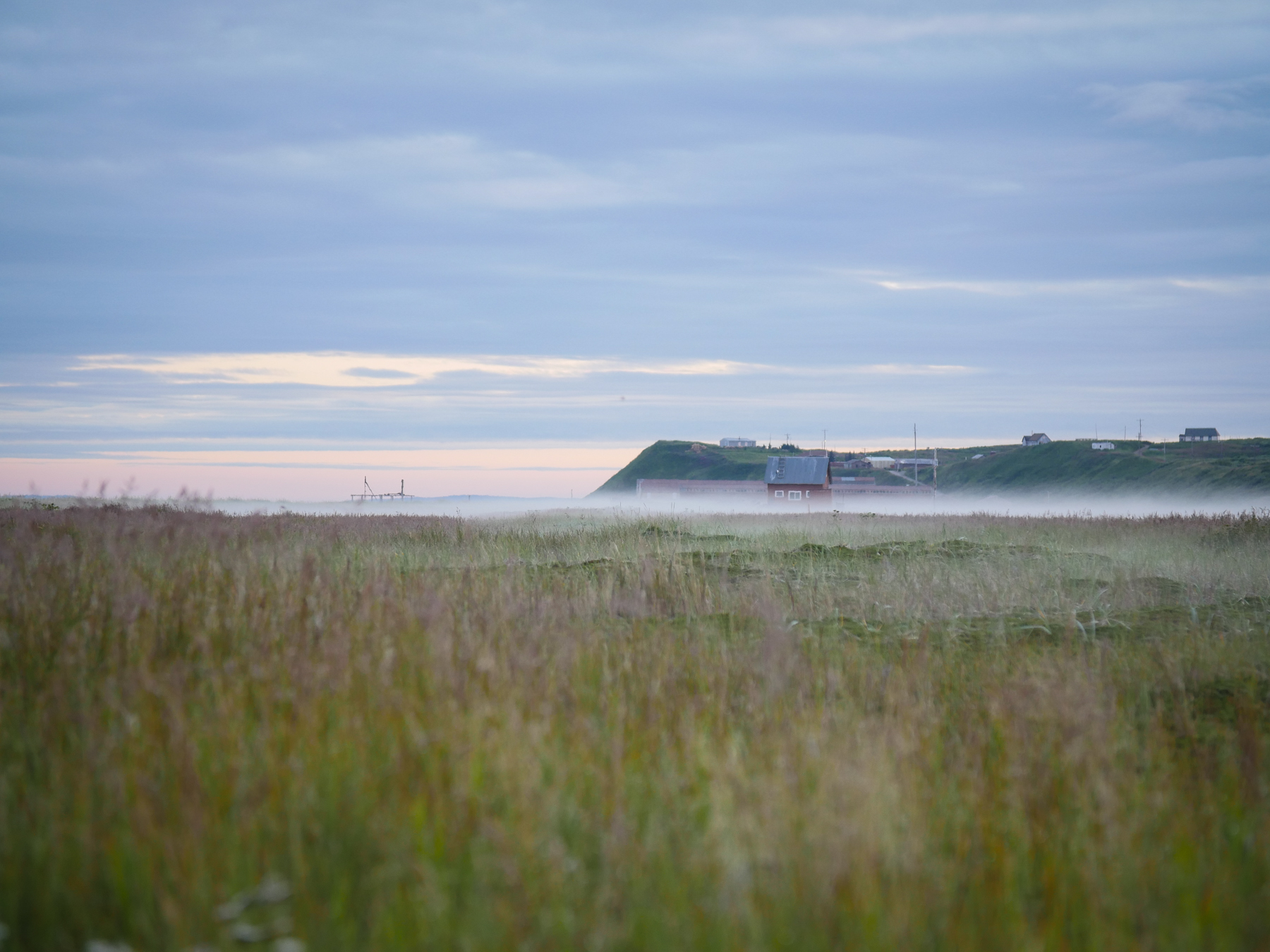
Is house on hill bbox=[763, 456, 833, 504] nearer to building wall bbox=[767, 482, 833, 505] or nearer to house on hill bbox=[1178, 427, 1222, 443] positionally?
building wall bbox=[767, 482, 833, 505]

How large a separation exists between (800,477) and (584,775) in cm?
7157

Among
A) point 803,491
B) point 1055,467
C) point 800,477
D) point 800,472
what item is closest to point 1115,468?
point 1055,467

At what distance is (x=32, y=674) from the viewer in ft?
15.4

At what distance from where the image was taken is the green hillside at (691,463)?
493 feet

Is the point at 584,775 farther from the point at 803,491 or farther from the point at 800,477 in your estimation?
the point at 800,477

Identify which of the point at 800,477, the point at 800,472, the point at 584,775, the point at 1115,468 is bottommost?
the point at 584,775

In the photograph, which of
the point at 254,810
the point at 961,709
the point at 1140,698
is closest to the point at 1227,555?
the point at 1140,698

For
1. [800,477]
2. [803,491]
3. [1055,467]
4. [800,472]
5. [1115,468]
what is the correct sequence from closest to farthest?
[803,491] → [800,477] → [800,472] → [1115,468] → [1055,467]

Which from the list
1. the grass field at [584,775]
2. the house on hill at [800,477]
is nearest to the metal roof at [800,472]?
the house on hill at [800,477]

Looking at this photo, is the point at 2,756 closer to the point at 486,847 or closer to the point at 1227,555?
the point at 486,847

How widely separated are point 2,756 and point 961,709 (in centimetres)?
505

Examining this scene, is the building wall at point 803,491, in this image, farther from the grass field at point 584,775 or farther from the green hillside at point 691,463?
the green hillside at point 691,463

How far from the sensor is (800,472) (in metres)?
73.8

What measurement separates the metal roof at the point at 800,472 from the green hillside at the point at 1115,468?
127ft
